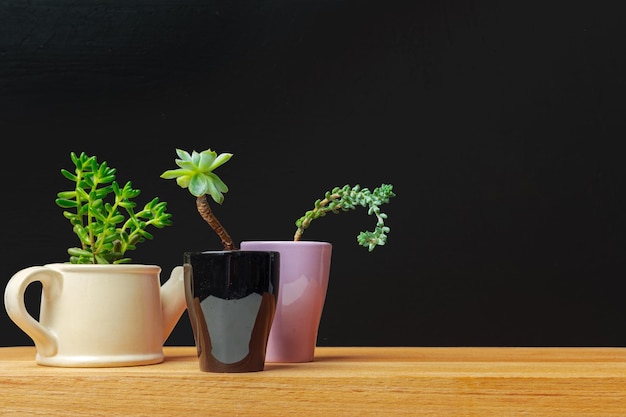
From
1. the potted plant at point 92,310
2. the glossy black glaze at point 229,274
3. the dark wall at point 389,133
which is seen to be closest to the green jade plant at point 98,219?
the potted plant at point 92,310

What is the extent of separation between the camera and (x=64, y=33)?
1.93 m

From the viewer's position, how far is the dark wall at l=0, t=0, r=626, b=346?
6.25ft

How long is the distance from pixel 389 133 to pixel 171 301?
1.04 m

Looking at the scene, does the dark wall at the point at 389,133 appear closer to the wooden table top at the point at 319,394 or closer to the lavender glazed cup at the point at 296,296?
the lavender glazed cup at the point at 296,296

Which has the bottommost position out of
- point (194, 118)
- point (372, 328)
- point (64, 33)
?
point (372, 328)

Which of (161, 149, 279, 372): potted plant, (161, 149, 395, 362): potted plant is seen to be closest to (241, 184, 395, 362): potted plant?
(161, 149, 395, 362): potted plant

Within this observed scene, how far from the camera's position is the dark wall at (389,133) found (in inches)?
75.0

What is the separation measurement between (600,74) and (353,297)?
75 cm

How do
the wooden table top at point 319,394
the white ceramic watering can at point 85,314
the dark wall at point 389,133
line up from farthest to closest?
the dark wall at point 389,133 < the white ceramic watering can at point 85,314 < the wooden table top at point 319,394

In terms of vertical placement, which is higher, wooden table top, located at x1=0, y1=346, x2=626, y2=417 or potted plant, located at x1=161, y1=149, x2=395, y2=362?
potted plant, located at x1=161, y1=149, x2=395, y2=362

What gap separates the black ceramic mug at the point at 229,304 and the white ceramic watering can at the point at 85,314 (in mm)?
98

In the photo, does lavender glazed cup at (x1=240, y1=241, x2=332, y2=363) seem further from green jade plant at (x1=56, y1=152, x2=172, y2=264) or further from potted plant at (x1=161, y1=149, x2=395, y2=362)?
green jade plant at (x1=56, y1=152, x2=172, y2=264)

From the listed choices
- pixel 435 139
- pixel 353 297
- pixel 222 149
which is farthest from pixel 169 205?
pixel 435 139

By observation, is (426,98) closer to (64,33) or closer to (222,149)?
(222,149)
